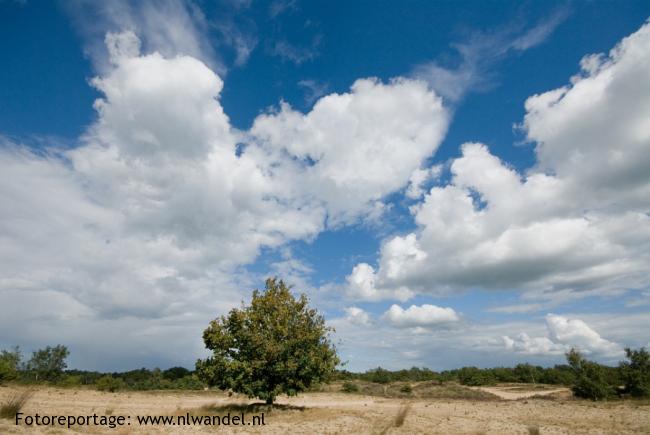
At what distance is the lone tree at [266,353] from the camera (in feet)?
86.9

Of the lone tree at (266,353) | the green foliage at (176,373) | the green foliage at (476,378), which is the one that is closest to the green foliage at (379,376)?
the green foliage at (476,378)

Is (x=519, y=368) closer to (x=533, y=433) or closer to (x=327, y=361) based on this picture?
(x=327, y=361)

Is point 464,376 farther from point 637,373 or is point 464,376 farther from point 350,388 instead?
point 637,373

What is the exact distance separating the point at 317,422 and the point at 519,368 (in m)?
97.6

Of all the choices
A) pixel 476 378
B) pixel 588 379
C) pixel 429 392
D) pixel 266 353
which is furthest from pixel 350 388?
pixel 266 353

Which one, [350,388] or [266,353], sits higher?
[266,353]

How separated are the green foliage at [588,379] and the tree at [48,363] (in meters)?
98.1

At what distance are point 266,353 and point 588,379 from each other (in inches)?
1625

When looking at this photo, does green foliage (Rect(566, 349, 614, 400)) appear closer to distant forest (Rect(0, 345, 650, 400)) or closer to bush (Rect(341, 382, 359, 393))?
distant forest (Rect(0, 345, 650, 400))

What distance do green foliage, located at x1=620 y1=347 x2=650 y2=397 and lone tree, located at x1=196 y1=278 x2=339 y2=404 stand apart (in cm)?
4206

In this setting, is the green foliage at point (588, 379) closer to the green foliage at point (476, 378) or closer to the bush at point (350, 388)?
the bush at point (350, 388)

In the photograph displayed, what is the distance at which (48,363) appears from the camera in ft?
288

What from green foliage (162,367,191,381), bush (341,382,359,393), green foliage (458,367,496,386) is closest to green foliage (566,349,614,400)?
bush (341,382,359,393)

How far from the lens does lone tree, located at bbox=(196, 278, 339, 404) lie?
2648 cm
